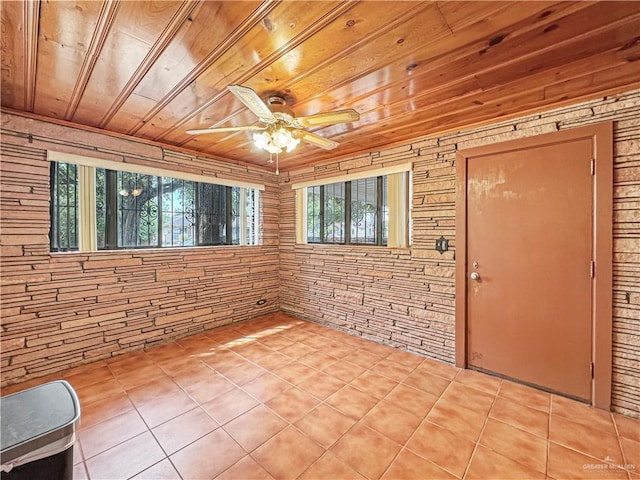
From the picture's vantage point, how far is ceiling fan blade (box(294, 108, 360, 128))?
1.80m

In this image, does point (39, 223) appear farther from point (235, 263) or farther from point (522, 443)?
point (522, 443)

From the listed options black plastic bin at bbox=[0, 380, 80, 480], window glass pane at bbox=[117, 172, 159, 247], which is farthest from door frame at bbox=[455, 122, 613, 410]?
window glass pane at bbox=[117, 172, 159, 247]

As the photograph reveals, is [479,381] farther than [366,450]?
Yes

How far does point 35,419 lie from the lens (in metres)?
1.02

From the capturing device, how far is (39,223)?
2.51m

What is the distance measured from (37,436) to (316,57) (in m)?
2.11

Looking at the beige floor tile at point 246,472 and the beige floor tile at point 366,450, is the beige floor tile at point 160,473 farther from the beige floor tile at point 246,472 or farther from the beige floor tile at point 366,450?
the beige floor tile at point 366,450

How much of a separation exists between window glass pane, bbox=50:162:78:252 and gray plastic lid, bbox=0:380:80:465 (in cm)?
207

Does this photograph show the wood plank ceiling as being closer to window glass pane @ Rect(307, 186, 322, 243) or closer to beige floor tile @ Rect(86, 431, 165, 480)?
window glass pane @ Rect(307, 186, 322, 243)

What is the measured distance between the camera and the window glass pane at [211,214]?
372 cm

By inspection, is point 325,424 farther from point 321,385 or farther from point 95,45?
point 95,45

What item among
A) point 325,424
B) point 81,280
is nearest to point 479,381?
point 325,424

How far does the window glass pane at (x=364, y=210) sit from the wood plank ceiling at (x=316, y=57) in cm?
115

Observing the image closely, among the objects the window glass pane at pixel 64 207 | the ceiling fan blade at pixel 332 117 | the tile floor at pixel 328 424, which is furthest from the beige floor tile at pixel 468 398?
the window glass pane at pixel 64 207
